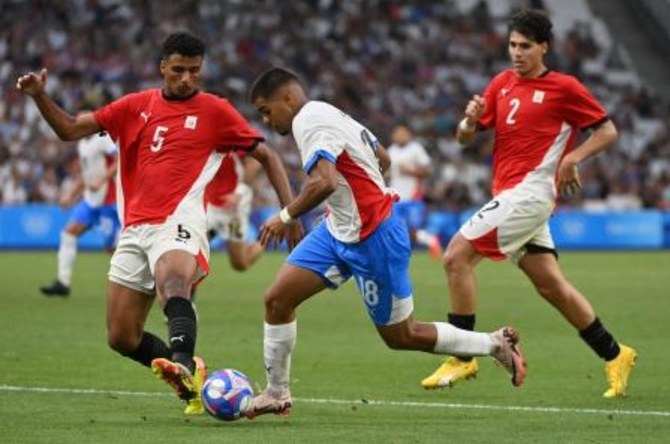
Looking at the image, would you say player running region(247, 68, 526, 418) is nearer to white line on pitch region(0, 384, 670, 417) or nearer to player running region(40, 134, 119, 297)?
white line on pitch region(0, 384, 670, 417)

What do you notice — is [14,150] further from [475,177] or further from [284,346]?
[284,346]

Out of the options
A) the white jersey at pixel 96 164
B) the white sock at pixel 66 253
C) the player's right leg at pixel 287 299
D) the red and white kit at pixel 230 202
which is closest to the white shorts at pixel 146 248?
the player's right leg at pixel 287 299

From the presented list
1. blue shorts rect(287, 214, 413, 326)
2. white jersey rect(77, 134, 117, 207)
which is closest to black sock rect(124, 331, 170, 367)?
blue shorts rect(287, 214, 413, 326)

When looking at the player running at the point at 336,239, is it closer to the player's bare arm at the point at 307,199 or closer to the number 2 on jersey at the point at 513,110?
the player's bare arm at the point at 307,199

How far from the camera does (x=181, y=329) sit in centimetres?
1004

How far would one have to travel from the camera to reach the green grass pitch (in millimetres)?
9578

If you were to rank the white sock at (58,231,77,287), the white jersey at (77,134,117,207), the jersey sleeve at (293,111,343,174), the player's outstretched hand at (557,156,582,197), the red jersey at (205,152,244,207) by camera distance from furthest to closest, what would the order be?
1. the white sock at (58,231,77,287)
2. the white jersey at (77,134,117,207)
3. the red jersey at (205,152,244,207)
4. the player's outstretched hand at (557,156,582,197)
5. the jersey sleeve at (293,111,343,174)

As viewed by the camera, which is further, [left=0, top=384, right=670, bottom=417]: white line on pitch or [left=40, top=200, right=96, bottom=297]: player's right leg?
[left=40, top=200, right=96, bottom=297]: player's right leg

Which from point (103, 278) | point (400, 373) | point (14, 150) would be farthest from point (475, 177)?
point (400, 373)

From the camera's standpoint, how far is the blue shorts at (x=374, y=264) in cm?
1009

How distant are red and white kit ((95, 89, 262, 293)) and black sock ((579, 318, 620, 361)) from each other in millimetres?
2884

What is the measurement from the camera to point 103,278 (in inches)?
1003

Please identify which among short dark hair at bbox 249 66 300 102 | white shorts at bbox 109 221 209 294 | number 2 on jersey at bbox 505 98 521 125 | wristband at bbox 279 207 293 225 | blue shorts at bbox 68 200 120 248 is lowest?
blue shorts at bbox 68 200 120 248

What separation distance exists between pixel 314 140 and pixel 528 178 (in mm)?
2913
